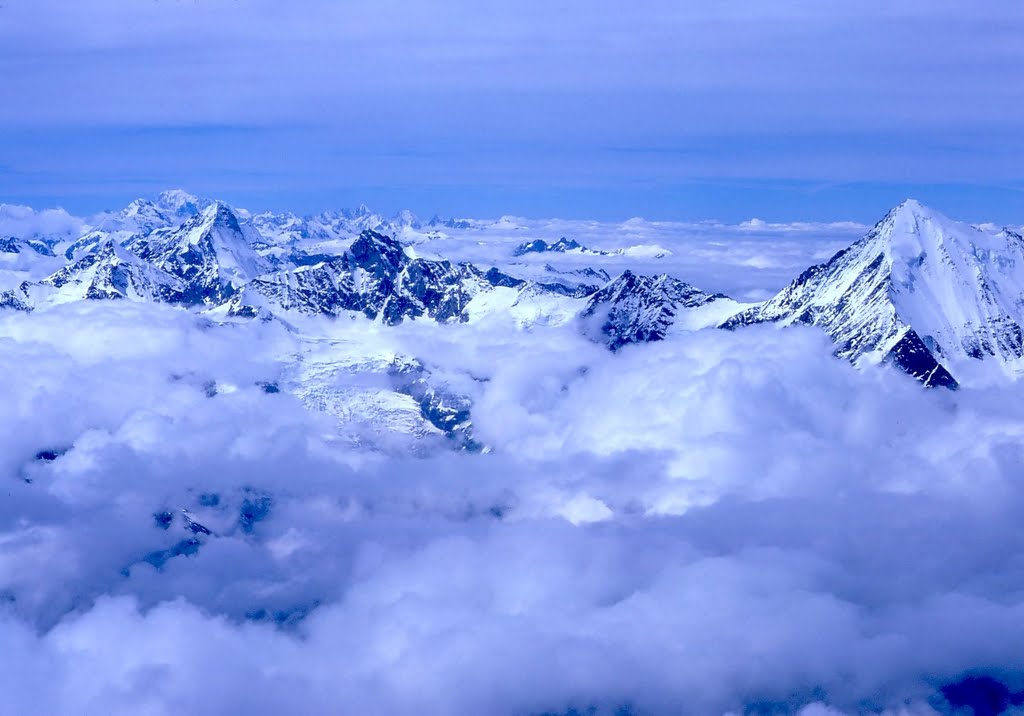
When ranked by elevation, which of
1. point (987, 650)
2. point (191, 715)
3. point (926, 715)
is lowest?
point (191, 715)

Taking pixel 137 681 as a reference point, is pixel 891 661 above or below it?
above

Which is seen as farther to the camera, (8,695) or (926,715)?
(926,715)

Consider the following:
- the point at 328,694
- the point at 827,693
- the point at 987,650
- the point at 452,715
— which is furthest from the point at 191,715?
the point at 987,650

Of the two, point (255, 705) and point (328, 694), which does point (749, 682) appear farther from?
point (255, 705)

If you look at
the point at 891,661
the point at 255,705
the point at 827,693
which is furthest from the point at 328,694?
the point at 891,661

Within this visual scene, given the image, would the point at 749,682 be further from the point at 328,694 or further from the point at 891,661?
the point at 328,694

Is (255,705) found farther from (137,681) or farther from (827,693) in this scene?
(827,693)

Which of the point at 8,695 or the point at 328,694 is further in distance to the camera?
the point at 328,694

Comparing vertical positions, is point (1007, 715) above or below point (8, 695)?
above
